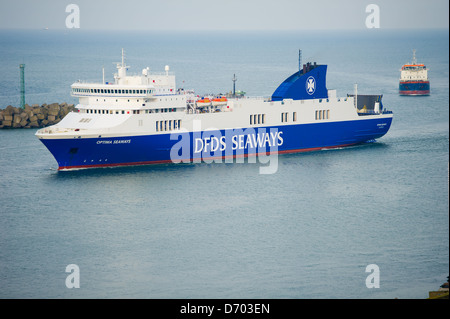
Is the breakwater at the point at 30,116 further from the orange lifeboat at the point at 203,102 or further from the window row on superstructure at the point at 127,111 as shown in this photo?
the orange lifeboat at the point at 203,102

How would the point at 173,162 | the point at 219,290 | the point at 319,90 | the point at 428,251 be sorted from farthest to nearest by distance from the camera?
the point at 319,90 → the point at 173,162 → the point at 428,251 → the point at 219,290

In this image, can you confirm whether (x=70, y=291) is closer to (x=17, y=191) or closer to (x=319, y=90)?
(x=17, y=191)

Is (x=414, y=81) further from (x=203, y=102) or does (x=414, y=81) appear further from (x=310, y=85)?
(x=203, y=102)

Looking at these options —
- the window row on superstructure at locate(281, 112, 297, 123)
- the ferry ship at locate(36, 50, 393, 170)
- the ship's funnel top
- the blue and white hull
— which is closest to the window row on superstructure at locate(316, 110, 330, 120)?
the ferry ship at locate(36, 50, 393, 170)

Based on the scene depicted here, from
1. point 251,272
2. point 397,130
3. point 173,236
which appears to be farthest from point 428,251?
point 397,130

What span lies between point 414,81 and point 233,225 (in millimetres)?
42889

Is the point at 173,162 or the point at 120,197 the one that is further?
the point at 173,162

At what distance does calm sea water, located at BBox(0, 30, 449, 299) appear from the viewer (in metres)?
23.4

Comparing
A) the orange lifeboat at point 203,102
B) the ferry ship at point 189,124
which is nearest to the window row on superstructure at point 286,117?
the ferry ship at point 189,124

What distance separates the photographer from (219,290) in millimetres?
22859

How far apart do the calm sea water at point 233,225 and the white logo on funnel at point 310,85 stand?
6.30 feet

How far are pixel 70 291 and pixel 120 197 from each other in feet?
33.1

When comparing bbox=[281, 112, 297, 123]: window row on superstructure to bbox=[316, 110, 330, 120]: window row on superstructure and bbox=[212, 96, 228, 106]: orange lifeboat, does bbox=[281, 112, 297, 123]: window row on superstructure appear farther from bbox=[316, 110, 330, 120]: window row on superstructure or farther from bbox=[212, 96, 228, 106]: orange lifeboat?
bbox=[212, 96, 228, 106]: orange lifeboat

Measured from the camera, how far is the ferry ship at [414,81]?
2648 inches
